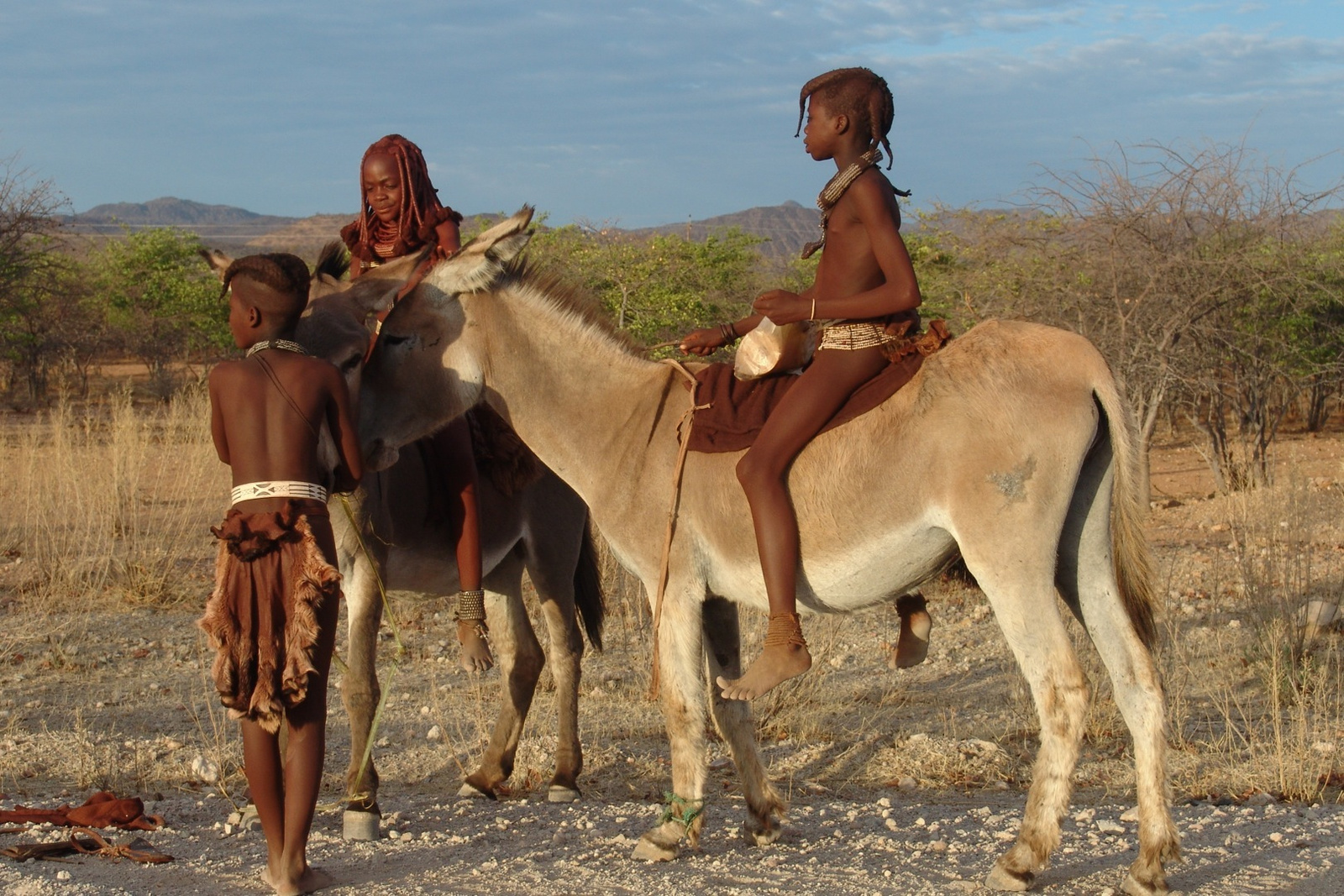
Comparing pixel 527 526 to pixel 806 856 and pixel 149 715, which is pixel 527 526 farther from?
pixel 149 715

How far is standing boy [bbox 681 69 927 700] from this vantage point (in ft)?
14.0

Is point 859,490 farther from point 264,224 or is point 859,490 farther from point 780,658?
point 264,224

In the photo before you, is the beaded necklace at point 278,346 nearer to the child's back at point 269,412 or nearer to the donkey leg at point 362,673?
the child's back at point 269,412

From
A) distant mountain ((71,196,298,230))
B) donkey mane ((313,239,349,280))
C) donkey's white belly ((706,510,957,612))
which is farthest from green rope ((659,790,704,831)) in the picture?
distant mountain ((71,196,298,230))

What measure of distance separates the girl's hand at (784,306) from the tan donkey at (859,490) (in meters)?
0.44

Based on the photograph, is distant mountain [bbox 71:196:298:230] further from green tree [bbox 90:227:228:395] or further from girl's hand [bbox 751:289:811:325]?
girl's hand [bbox 751:289:811:325]

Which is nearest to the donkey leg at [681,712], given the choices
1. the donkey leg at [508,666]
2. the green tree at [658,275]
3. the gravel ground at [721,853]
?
the gravel ground at [721,853]

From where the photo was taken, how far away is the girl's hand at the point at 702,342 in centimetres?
471

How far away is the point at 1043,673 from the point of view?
3977 mm

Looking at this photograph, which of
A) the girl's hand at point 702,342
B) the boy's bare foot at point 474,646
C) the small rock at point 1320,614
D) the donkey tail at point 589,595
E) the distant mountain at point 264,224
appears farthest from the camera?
the distant mountain at point 264,224

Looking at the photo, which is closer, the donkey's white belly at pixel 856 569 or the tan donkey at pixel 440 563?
the donkey's white belly at pixel 856 569

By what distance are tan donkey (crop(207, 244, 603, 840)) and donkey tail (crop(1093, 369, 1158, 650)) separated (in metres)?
2.76

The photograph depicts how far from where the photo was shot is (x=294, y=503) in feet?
13.3

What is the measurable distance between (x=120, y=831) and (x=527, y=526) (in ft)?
7.44
